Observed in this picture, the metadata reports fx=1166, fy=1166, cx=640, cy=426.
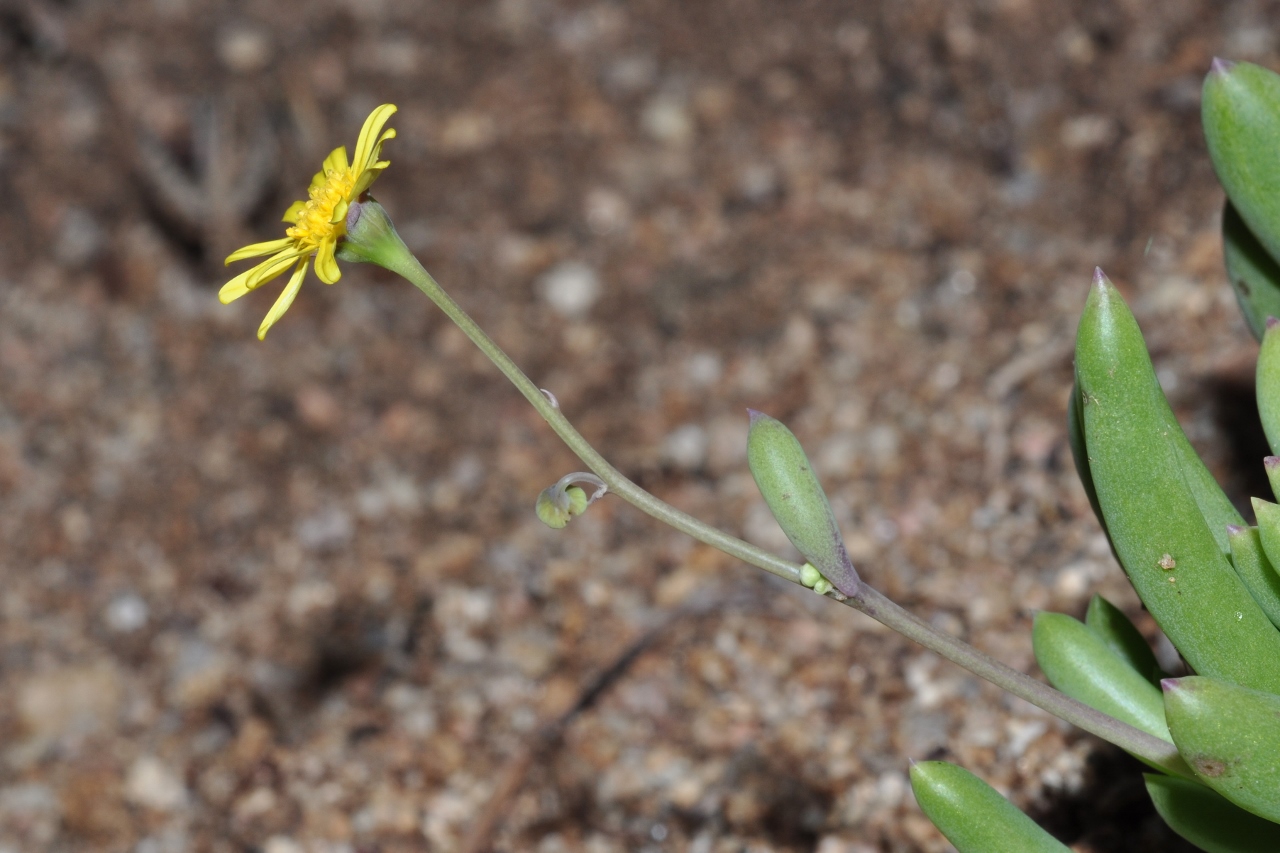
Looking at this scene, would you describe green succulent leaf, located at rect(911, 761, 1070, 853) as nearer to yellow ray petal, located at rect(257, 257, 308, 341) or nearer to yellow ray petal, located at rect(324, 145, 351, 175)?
yellow ray petal, located at rect(257, 257, 308, 341)

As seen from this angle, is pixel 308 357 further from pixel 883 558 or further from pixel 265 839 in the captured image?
pixel 883 558

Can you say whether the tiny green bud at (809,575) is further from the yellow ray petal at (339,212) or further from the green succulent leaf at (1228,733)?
the yellow ray petal at (339,212)

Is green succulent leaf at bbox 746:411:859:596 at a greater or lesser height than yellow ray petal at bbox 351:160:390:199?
lesser

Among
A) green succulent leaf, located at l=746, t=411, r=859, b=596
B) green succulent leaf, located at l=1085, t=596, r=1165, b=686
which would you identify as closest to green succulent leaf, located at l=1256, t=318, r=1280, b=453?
green succulent leaf, located at l=1085, t=596, r=1165, b=686

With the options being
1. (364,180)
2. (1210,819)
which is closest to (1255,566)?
(1210,819)

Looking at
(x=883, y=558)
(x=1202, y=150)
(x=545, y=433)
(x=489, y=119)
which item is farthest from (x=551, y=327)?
(x=1202, y=150)

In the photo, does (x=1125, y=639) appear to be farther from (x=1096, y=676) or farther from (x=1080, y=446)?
(x=1080, y=446)
